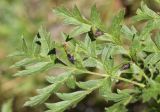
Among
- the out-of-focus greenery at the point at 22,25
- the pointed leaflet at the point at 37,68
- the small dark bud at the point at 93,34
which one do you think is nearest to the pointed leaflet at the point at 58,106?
the pointed leaflet at the point at 37,68

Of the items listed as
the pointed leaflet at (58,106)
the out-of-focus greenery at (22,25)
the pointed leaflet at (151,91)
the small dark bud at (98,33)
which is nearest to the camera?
the pointed leaflet at (151,91)

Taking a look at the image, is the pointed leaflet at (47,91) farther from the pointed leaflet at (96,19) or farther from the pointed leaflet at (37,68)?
the pointed leaflet at (96,19)

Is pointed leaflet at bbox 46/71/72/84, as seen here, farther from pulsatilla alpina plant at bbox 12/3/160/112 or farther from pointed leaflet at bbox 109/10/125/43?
pointed leaflet at bbox 109/10/125/43

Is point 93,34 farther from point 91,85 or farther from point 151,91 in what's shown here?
point 151,91

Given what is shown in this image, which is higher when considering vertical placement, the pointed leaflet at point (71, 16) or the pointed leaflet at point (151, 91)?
the pointed leaflet at point (71, 16)

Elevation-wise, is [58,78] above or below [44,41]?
below

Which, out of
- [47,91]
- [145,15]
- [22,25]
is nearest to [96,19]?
[145,15]

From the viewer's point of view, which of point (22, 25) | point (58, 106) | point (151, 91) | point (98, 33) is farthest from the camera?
point (22, 25)

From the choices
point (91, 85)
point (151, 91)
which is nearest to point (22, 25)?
point (91, 85)

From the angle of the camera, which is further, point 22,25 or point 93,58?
point 22,25

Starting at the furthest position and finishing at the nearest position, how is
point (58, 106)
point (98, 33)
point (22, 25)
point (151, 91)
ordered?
point (22, 25) → point (98, 33) → point (58, 106) → point (151, 91)

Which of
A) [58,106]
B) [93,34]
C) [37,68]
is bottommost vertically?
[58,106]

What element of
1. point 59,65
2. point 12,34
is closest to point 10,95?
point 12,34

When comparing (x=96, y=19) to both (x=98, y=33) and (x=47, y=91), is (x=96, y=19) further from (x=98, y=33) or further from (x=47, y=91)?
(x=47, y=91)
